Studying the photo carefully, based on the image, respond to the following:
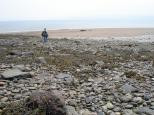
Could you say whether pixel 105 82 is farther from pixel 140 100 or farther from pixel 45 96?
pixel 45 96

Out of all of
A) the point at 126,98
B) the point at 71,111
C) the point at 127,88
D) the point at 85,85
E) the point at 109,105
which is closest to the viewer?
the point at 71,111

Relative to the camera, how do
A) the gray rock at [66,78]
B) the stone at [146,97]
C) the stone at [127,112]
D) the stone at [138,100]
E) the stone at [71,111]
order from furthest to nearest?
the gray rock at [66,78]
the stone at [146,97]
the stone at [138,100]
the stone at [127,112]
the stone at [71,111]

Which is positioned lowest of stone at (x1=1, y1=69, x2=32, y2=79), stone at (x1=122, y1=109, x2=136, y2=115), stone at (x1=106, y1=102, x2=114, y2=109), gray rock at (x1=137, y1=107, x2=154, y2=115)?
stone at (x1=122, y1=109, x2=136, y2=115)

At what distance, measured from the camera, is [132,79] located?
1362 centimetres

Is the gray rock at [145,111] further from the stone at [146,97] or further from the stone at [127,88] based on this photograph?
the stone at [127,88]

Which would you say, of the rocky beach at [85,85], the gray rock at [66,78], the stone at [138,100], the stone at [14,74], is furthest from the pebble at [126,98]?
the stone at [14,74]

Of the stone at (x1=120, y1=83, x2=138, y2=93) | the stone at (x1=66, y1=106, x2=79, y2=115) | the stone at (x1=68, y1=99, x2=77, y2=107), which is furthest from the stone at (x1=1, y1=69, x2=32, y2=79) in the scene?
the stone at (x1=120, y1=83, x2=138, y2=93)

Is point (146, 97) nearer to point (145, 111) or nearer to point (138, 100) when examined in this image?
point (138, 100)

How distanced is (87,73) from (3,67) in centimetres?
435

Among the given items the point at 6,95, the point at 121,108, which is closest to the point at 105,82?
the point at 121,108

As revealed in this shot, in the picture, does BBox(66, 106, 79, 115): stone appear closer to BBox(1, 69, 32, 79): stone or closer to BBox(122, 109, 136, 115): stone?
BBox(122, 109, 136, 115): stone

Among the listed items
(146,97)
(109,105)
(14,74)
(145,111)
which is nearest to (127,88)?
(146,97)

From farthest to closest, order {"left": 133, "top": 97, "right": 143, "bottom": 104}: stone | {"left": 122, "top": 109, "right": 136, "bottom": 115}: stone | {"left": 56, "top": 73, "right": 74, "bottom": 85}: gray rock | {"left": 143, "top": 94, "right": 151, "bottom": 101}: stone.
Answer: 1. {"left": 56, "top": 73, "right": 74, "bottom": 85}: gray rock
2. {"left": 143, "top": 94, "right": 151, "bottom": 101}: stone
3. {"left": 133, "top": 97, "right": 143, "bottom": 104}: stone
4. {"left": 122, "top": 109, "right": 136, "bottom": 115}: stone

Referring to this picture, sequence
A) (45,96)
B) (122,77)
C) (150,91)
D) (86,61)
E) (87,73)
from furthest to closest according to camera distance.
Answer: (86,61) < (87,73) < (122,77) < (150,91) < (45,96)
